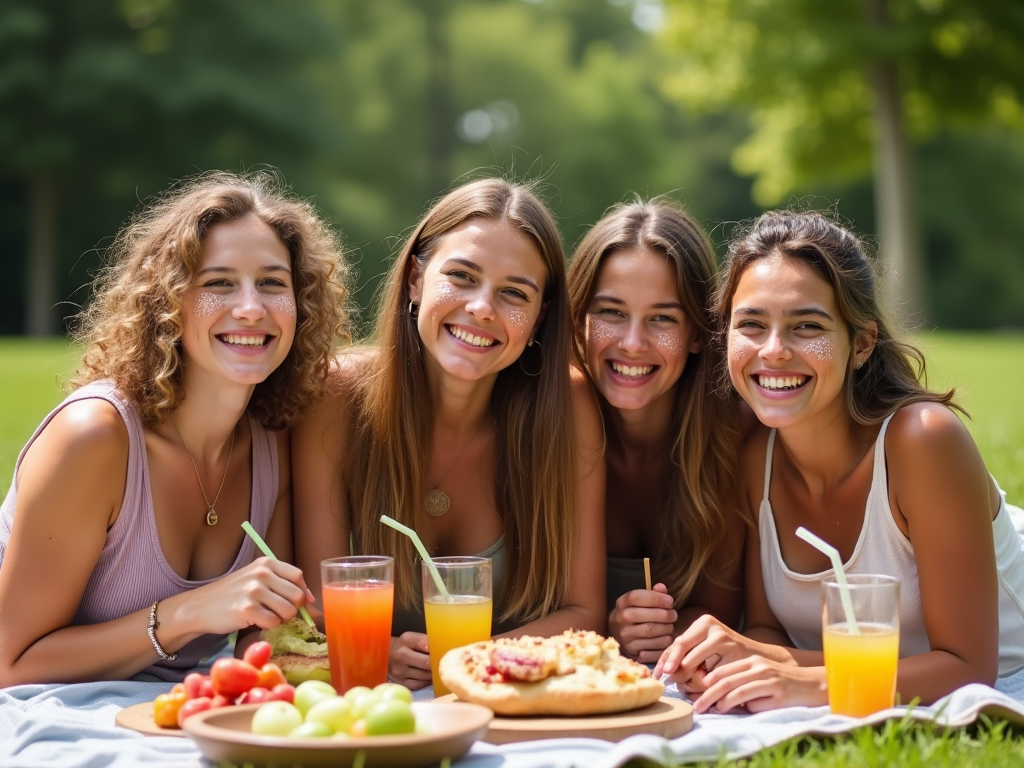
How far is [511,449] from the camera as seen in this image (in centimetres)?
477

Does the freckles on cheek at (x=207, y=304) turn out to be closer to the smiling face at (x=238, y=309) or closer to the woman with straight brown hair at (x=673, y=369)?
the smiling face at (x=238, y=309)

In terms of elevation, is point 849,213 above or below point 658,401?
above

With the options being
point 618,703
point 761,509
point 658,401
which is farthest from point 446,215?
point 618,703

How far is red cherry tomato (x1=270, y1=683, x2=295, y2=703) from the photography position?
3.31 m

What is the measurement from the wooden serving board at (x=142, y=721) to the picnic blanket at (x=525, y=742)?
2cm

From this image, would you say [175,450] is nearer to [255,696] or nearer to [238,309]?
[238,309]

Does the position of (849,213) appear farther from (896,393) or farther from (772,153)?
(896,393)

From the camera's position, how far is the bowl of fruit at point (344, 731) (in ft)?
9.59

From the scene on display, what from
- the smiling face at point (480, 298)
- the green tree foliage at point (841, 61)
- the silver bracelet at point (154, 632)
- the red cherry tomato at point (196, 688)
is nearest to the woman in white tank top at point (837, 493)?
the smiling face at point (480, 298)

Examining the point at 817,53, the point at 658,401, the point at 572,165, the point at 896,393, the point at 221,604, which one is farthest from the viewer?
the point at 572,165

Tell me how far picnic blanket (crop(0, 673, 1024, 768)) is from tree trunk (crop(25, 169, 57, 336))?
31.7 metres

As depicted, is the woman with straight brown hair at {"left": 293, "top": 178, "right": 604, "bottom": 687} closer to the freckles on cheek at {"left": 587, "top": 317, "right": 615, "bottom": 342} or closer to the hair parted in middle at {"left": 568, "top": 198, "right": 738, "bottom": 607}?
the freckles on cheek at {"left": 587, "top": 317, "right": 615, "bottom": 342}

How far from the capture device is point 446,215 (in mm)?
4637

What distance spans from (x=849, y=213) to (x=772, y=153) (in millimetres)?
19020
